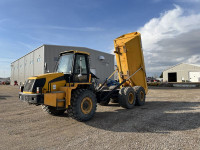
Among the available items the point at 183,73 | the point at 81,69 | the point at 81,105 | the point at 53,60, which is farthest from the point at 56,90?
the point at 183,73

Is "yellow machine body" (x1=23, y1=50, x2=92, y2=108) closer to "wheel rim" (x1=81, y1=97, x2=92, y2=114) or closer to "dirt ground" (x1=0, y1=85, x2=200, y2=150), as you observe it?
"wheel rim" (x1=81, y1=97, x2=92, y2=114)

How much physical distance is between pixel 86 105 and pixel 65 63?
6.62 feet

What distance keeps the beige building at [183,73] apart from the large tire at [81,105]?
39.5 meters

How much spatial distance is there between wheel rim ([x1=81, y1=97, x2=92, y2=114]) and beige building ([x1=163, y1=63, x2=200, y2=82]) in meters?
39.5

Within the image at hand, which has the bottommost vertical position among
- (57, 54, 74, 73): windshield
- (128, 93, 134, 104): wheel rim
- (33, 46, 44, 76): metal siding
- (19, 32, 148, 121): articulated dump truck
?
(128, 93, 134, 104): wheel rim

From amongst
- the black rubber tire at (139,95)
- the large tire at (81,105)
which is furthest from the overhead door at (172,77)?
the large tire at (81,105)

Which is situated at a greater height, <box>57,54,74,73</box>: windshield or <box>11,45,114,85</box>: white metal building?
<box>11,45,114,85</box>: white metal building

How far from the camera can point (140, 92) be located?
32.1ft

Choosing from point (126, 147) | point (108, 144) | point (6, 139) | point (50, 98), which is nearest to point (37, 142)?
point (6, 139)

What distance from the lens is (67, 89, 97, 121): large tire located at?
239 inches

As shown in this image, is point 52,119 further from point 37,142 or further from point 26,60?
point 26,60

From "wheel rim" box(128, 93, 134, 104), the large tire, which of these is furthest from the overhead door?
the large tire

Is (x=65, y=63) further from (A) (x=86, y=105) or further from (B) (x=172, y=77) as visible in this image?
(B) (x=172, y=77)

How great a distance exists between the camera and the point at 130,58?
32.1ft
